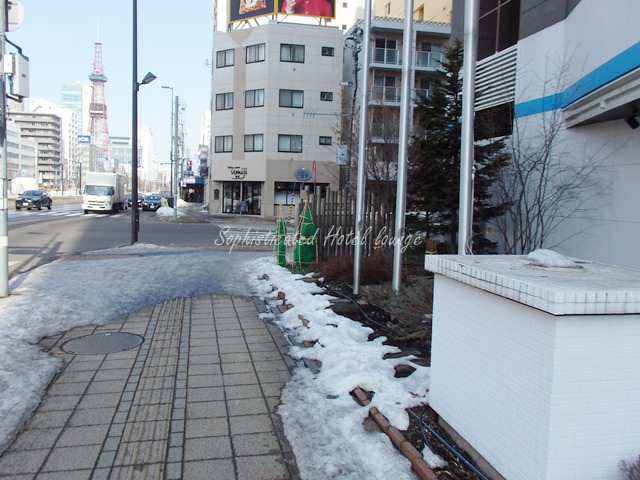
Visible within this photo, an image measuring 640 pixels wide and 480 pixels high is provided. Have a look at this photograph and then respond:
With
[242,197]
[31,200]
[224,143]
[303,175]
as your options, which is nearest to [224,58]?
[224,143]

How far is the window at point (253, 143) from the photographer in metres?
43.8

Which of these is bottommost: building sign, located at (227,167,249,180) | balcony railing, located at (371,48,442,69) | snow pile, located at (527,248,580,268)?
snow pile, located at (527,248,580,268)

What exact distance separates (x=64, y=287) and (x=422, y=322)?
6669mm

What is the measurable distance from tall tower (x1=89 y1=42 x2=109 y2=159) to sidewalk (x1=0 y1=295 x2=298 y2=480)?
169 meters

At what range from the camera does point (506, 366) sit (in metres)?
3.21

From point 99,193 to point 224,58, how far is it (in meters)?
15.0

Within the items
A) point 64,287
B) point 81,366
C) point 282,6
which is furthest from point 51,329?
point 282,6

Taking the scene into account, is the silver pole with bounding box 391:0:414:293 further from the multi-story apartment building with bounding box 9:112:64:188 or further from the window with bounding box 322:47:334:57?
the multi-story apartment building with bounding box 9:112:64:188

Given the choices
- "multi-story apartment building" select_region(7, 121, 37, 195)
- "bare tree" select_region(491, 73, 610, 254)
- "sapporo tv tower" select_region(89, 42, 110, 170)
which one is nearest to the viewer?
"bare tree" select_region(491, 73, 610, 254)

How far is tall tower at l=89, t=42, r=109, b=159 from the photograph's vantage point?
16288 centimetres

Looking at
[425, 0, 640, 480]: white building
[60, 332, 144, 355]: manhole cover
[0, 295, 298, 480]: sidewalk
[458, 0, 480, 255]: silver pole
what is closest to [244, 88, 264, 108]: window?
[0, 295, 298, 480]: sidewalk

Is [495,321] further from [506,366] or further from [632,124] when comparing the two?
[632,124]

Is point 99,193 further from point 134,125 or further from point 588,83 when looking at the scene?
point 588,83

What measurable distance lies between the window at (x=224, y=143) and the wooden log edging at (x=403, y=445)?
138ft
